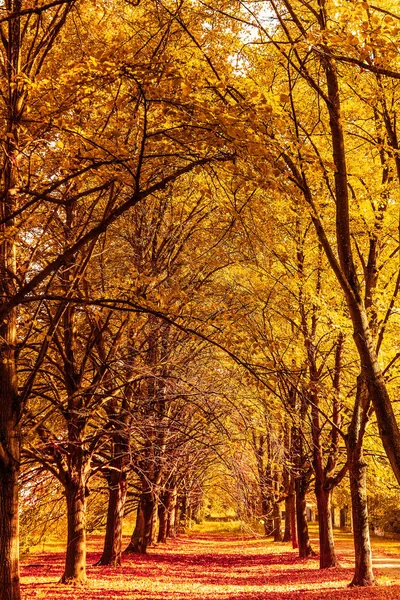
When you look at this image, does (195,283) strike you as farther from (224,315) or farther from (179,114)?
→ (179,114)

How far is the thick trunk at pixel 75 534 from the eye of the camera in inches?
448

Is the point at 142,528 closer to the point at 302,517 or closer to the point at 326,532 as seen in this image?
the point at 302,517

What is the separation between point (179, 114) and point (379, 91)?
11.6ft

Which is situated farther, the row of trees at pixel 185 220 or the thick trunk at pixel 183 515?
the thick trunk at pixel 183 515

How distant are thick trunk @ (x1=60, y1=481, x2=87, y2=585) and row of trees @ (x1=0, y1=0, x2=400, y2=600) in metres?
0.04

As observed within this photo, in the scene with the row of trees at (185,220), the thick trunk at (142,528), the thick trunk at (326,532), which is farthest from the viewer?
the thick trunk at (142,528)

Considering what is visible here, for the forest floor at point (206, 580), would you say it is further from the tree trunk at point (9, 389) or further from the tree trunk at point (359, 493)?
the tree trunk at point (9, 389)

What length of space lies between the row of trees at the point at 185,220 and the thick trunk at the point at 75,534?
0.12 feet

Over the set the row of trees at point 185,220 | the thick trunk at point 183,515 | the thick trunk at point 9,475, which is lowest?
the thick trunk at point 183,515

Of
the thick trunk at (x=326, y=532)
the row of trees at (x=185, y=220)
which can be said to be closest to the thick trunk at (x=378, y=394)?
the row of trees at (x=185, y=220)

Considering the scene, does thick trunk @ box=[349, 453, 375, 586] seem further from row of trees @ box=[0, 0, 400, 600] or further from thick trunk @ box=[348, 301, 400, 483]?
thick trunk @ box=[348, 301, 400, 483]

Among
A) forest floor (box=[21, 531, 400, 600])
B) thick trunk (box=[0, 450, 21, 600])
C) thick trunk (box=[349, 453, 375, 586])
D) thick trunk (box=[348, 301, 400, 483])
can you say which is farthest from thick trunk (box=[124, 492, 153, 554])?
thick trunk (box=[348, 301, 400, 483])

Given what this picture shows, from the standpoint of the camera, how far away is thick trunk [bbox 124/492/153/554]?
19156 millimetres

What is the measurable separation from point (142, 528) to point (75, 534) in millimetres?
8567
